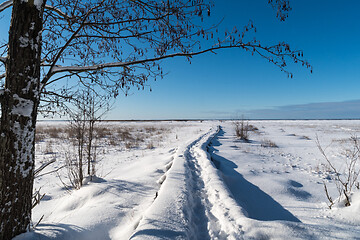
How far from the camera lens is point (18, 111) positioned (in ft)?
4.89

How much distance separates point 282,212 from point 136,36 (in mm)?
3507

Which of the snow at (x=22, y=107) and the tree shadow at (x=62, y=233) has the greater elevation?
the snow at (x=22, y=107)

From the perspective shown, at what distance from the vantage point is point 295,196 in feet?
12.5

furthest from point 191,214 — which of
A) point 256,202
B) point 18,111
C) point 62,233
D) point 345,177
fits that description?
point 345,177

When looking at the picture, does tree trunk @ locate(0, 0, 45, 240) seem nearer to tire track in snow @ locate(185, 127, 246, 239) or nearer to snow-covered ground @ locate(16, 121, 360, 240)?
snow-covered ground @ locate(16, 121, 360, 240)

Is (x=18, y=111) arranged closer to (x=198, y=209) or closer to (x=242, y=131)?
(x=198, y=209)

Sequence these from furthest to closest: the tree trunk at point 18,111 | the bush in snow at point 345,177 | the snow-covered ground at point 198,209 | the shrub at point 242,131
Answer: the shrub at point 242,131
the bush in snow at point 345,177
the snow-covered ground at point 198,209
the tree trunk at point 18,111

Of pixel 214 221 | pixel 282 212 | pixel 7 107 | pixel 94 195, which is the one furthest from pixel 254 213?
pixel 7 107

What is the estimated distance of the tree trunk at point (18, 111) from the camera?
1.48m

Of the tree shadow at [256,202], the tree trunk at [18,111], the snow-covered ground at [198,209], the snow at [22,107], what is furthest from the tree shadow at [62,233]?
the tree shadow at [256,202]

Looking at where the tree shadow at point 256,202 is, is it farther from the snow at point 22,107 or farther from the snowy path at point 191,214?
the snow at point 22,107

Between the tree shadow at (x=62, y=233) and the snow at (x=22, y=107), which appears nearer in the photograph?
the snow at (x=22, y=107)

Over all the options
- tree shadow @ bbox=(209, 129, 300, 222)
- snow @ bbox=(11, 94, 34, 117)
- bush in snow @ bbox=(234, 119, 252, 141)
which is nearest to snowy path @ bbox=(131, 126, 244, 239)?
tree shadow @ bbox=(209, 129, 300, 222)

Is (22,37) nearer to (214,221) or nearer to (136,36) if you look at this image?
(136,36)
